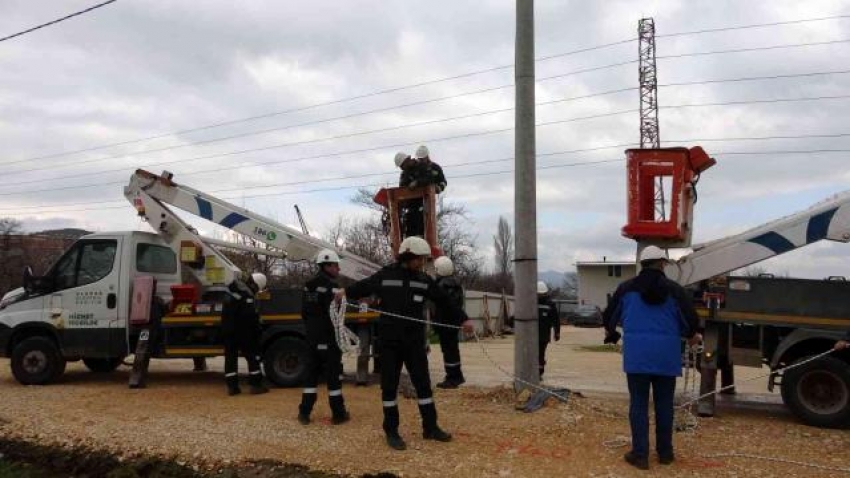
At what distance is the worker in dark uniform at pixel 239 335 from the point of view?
1048 cm

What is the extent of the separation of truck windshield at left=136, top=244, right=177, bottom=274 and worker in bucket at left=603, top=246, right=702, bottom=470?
8418 mm

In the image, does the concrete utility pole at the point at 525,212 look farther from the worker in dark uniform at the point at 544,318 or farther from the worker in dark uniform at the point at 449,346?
the worker in dark uniform at the point at 544,318

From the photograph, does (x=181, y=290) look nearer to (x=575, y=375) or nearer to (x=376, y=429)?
(x=376, y=429)

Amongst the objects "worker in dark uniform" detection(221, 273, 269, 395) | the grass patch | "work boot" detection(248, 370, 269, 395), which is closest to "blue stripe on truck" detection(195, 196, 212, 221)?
"worker in dark uniform" detection(221, 273, 269, 395)

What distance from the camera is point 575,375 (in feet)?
49.0

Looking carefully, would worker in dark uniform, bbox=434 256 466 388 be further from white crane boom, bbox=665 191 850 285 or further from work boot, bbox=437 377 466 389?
white crane boom, bbox=665 191 850 285

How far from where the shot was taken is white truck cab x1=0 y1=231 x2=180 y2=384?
38.4 feet

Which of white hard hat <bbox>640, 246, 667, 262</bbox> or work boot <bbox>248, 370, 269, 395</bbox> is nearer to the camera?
white hard hat <bbox>640, 246, 667, 262</bbox>

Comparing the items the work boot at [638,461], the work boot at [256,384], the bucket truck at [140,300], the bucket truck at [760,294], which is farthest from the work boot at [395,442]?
the bucket truck at [140,300]

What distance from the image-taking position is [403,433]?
24.8 ft

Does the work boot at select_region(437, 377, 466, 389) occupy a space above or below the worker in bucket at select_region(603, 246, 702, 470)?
below

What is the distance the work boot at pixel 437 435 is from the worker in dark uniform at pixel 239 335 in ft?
13.3

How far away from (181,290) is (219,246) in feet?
4.35

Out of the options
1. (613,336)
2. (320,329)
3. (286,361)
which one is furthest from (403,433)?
(286,361)
